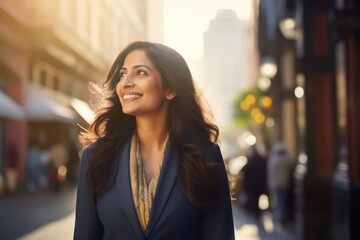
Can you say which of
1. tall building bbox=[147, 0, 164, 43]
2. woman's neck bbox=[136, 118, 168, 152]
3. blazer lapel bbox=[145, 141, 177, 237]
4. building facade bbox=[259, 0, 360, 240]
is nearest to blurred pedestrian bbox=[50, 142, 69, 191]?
building facade bbox=[259, 0, 360, 240]

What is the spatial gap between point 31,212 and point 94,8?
21.6 m

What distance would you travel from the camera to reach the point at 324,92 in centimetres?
1202

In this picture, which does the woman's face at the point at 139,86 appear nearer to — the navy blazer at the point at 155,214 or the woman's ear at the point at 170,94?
the woman's ear at the point at 170,94

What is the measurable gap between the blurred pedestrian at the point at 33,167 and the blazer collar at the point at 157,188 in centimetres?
2065

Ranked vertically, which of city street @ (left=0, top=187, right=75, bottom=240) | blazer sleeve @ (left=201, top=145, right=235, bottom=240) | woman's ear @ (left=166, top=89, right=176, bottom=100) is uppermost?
woman's ear @ (left=166, top=89, right=176, bottom=100)

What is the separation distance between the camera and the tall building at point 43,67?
22.4m

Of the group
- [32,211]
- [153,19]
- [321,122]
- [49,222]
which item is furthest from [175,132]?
[153,19]

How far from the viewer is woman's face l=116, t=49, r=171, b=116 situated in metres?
2.74

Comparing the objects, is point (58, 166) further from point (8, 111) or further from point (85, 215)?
point (85, 215)

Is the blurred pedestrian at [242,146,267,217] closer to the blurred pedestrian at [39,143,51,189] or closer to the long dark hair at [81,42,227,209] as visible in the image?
the blurred pedestrian at [39,143,51,189]

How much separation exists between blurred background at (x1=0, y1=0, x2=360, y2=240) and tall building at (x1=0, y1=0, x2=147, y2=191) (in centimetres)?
5

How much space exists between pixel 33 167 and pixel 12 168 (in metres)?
1.09

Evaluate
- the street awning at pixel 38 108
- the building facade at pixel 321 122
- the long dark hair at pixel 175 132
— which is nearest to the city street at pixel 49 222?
the building facade at pixel 321 122

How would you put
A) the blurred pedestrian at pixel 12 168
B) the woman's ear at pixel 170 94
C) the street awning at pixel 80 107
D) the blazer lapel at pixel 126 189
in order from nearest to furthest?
the blazer lapel at pixel 126 189 → the woman's ear at pixel 170 94 → the blurred pedestrian at pixel 12 168 → the street awning at pixel 80 107
